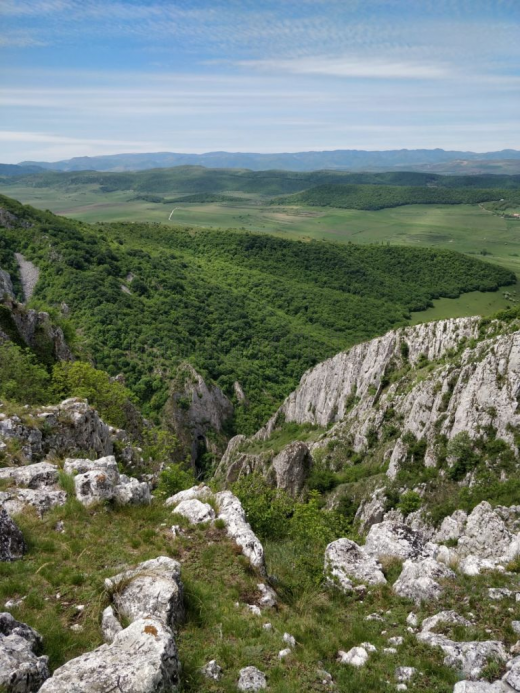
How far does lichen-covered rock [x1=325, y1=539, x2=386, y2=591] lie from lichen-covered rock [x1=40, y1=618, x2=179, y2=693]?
8532 mm

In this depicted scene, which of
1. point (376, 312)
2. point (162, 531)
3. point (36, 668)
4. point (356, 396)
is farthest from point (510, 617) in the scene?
point (376, 312)

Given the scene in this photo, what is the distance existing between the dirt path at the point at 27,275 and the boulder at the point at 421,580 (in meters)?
101

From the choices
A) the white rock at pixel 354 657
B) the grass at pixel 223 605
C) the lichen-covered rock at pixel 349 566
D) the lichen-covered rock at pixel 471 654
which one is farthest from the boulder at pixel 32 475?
the lichen-covered rock at pixel 471 654

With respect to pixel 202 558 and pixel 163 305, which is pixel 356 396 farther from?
pixel 163 305

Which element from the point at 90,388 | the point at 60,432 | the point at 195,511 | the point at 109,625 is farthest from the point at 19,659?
the point at 90,388

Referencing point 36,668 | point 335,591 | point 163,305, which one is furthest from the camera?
point 163,305

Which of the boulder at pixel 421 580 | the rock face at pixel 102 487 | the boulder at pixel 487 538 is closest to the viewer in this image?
the boulder at pixel 421 580

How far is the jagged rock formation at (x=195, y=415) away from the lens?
7869 centimetres

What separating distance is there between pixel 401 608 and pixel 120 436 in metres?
24.3

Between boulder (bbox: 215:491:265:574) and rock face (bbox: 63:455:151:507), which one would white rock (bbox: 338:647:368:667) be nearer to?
boulder (bbox: 215:491:265:574)

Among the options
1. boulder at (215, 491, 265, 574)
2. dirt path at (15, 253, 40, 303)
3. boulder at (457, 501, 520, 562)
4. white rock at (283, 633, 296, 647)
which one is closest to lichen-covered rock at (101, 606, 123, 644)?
white rock at (283, 633, 296, 647)

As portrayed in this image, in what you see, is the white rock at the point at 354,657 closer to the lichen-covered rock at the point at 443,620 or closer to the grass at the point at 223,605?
the grass at the point at 223,605

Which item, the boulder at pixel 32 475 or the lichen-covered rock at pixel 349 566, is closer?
the lichen-covered rock at pixel 349 566

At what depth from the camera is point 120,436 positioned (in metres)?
34.0
